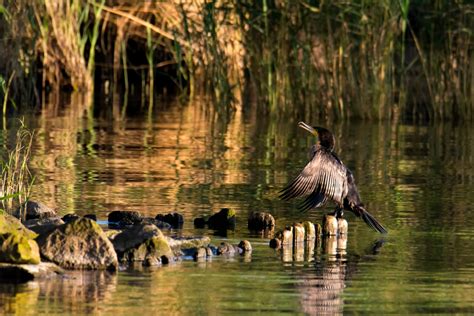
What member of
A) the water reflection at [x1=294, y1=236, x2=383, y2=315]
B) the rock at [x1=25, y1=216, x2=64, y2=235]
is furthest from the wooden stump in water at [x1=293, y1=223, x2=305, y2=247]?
the rock at [x1=25, y1=216, x2=64, y2=235]

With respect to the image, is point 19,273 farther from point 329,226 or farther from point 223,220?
point 329,226

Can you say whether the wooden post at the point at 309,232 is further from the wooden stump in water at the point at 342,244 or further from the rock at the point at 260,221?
the rock at the point at 260,221

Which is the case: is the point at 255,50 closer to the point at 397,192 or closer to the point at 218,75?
the point at 218,75

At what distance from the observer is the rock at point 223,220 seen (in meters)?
12.5

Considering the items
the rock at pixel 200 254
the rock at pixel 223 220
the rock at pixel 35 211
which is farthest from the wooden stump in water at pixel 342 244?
the rock at pixel 35 211

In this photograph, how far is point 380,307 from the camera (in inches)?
352

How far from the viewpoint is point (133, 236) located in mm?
10672

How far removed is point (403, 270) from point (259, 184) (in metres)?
5.86

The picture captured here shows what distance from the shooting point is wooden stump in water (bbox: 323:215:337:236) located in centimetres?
1216

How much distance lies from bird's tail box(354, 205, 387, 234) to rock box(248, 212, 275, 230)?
0.79 meters

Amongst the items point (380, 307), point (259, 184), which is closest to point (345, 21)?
point (259, 184)

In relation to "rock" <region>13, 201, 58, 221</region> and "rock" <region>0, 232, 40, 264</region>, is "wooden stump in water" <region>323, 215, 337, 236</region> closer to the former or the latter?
"rock" <region>13, 201, 58, 221</region>

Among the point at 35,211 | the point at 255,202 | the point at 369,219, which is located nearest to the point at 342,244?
the point at 369,219

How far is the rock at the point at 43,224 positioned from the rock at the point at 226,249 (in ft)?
3.98
